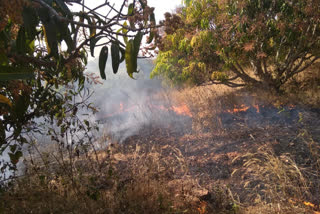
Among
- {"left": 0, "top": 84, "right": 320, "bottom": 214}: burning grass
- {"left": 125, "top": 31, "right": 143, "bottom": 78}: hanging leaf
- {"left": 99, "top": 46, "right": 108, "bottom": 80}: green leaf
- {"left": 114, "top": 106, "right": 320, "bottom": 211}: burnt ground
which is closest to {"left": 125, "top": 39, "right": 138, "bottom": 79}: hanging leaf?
{"left": 125, "top": 31, "right": 143, "bottom": 78}: hanging leaf

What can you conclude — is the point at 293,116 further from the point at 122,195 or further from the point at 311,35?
the point at 122,195

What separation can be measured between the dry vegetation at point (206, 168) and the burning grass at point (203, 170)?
0.04ft

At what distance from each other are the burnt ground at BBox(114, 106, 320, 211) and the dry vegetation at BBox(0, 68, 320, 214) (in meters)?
0.01

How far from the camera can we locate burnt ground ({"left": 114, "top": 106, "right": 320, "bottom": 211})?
2.91m

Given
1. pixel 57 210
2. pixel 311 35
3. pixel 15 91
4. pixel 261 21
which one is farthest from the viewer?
pixel 311 35

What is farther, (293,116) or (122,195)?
(293,116)

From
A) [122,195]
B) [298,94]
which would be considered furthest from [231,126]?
[122,195]

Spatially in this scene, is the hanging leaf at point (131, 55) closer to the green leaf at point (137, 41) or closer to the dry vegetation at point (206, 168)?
the green leaf at point (137, 41)

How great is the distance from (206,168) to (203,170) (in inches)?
2.7

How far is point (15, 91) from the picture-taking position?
1267 mm

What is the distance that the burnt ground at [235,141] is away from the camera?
291 cm

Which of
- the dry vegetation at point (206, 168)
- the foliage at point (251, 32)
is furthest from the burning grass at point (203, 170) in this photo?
the foliage at point (251, 32)

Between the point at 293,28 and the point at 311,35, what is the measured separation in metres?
0.64

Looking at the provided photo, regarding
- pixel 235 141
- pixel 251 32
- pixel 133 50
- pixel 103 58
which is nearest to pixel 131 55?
pixel 133 50
